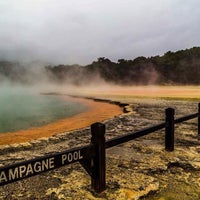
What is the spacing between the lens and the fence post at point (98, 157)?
399 centimetres

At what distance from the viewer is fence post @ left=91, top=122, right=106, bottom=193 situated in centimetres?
399

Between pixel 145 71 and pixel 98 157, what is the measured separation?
7421 cm

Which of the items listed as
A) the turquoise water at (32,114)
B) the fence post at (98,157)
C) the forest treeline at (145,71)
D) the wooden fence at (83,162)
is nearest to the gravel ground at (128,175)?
the fence post at (98,157)

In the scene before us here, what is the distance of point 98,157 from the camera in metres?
4.03

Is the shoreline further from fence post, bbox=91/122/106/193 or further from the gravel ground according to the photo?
fence post, bbox=91/122/106/193

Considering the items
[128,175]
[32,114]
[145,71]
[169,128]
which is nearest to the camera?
[128,175]

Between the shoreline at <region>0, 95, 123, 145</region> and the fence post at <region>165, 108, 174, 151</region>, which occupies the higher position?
the fence post at <region>165, 108, 174, 151</region>

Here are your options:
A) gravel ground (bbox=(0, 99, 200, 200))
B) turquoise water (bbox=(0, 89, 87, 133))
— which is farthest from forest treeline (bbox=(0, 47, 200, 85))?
gravel ground (bbox=(0, 99, 200, 200))

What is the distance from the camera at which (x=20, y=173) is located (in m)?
3.14

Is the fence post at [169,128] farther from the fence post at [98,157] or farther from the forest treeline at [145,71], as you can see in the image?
the forest treeline at [145,71]

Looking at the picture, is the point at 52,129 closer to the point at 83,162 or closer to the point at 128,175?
the point at 128,175

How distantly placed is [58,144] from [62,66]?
10389cm

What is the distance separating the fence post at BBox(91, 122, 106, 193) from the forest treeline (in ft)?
217

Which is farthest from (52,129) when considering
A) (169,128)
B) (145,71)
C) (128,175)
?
(145,71)
